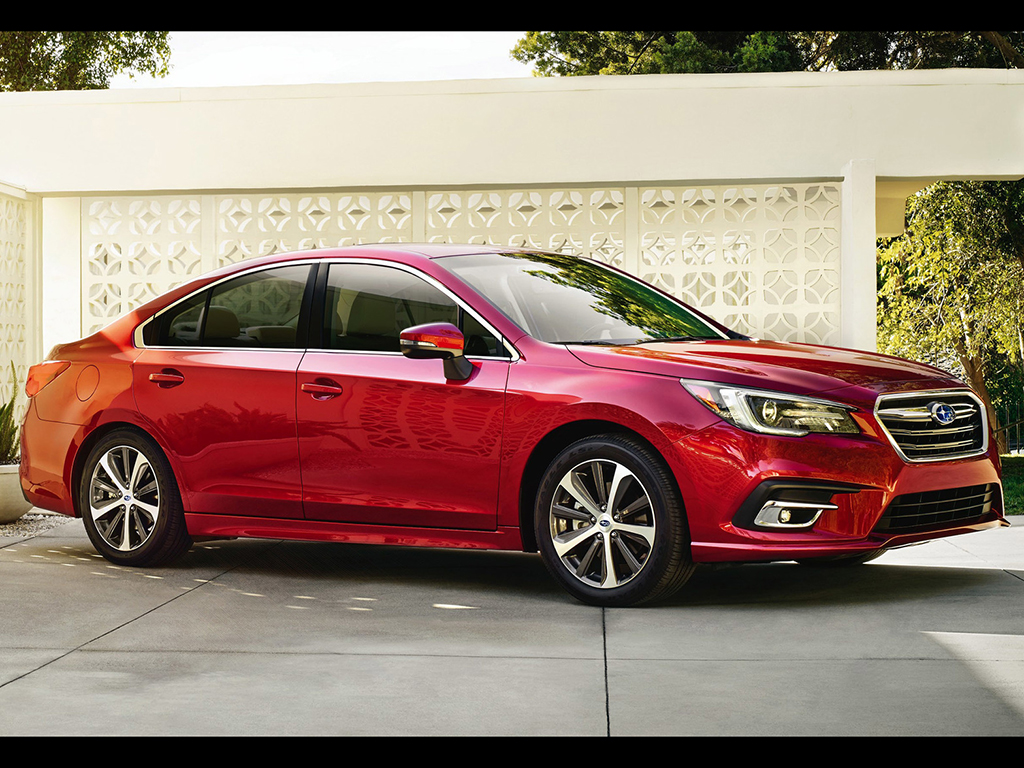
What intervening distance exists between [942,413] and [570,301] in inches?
73.8

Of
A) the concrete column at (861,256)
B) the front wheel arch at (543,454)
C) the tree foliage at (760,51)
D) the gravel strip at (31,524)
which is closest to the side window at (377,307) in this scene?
the front wheel arch at (543,454)

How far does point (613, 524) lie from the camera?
20.1 feet

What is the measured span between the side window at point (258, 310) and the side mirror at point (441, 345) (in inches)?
35.3

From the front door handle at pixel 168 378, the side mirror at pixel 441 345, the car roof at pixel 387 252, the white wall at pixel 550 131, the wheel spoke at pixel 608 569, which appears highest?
the white wall at pixel 550 131

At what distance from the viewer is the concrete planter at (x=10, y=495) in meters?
9.74

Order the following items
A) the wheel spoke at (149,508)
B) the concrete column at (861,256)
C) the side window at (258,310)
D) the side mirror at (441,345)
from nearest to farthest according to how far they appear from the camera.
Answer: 1. the side mirror at (441,345)
2. the side window at (258,310)
3. the wheel spoke at (149,508)
4. the concrete column at (861,256)

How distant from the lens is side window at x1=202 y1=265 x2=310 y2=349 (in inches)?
281

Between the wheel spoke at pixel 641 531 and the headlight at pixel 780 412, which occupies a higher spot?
the headlight at pixel 780 412

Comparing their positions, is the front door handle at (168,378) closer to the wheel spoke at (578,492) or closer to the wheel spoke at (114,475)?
the wheel spoke at (114,475)

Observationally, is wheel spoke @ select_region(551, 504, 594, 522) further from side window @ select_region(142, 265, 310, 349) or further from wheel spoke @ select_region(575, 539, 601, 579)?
side window @ select_region(142, 265, 310, 349)

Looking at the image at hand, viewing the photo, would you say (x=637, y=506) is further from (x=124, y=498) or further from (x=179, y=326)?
(x=124, y=498)

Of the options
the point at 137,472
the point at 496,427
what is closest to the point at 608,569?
the point at 496,427

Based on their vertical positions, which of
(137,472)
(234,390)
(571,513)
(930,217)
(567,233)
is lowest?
(571,513)

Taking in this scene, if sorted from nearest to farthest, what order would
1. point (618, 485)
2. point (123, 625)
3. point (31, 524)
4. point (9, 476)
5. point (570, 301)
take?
point (123, 625) < point (618, 485) < point (570, 301) < point (9, 476) < point (31, 524)
